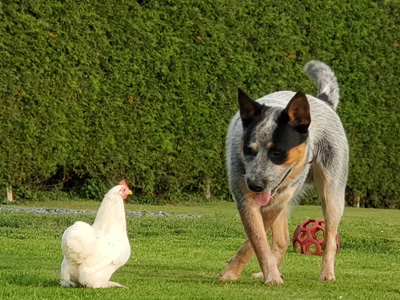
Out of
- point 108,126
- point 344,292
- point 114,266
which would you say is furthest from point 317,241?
point 108,126

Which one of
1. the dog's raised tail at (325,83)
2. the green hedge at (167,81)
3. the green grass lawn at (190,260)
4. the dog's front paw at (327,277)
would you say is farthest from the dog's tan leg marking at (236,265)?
the green hedge at (167,81)

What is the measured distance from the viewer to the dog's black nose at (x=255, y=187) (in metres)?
6.84

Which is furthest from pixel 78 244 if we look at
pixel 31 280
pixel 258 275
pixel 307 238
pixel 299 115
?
pixel 307 238

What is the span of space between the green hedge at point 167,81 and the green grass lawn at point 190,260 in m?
0.90

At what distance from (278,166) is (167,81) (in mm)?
9115

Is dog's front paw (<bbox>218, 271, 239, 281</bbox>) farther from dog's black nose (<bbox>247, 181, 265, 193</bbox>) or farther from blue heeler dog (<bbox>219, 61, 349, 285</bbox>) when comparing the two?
dog's black nose (<bbox>247, 181, 265, 193</bbox>)

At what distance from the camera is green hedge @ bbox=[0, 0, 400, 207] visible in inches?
575

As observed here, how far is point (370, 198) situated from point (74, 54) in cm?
710

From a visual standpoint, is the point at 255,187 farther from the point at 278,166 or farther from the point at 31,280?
the point at 31,280

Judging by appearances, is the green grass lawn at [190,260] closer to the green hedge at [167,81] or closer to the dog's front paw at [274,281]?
the dog's front paw at [274,281]

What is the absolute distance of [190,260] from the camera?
9.12 meters

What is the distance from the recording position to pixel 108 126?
15.2 metres

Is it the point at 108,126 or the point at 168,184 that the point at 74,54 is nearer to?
the point at 108,126

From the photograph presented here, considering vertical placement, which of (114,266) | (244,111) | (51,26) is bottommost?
(114,266)
